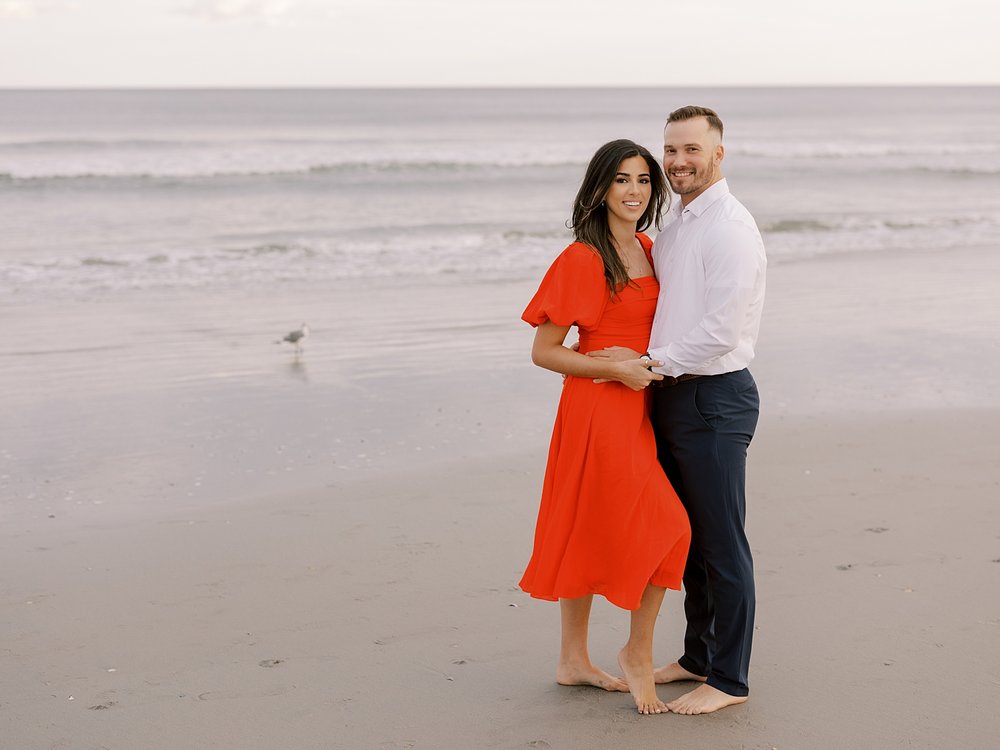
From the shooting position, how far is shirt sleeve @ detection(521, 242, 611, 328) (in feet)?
10.6

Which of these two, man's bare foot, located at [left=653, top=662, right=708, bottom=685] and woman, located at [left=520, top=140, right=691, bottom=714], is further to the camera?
man's bare foot, located at [left=653, top=662, right=708, bottom=685]

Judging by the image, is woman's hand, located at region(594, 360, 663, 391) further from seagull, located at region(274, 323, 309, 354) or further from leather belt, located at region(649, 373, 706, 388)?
seagull, located at region(274, 323, 309, 354)

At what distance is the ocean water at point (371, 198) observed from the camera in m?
14.2

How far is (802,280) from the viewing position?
12.5m

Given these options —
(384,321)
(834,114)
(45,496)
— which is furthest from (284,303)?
(834,114)

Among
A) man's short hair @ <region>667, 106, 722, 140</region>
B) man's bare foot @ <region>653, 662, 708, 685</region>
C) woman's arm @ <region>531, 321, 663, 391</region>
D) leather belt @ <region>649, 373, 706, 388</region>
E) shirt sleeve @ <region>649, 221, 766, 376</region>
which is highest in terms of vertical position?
man's short hair @ <region>667, 106, 722, 140</region>

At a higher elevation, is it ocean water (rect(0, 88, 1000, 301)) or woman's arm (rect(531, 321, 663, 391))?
ocean water (rect(0, 88, 1000, 301))

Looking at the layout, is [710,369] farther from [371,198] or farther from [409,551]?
[371,198]

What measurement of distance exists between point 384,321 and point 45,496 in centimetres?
495

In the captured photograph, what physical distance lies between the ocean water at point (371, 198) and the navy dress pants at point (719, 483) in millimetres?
9669

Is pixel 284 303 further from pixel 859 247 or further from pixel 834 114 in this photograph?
pixel 834 114

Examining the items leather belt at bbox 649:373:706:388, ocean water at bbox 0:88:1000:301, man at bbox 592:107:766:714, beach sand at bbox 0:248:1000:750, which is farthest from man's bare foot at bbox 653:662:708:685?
ocean water at bbox 0:88:1000:301

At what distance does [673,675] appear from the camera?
3.58 metres

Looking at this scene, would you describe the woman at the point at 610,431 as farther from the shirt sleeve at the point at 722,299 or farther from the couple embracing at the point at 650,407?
the shirt sleeve at the point at 722,299
